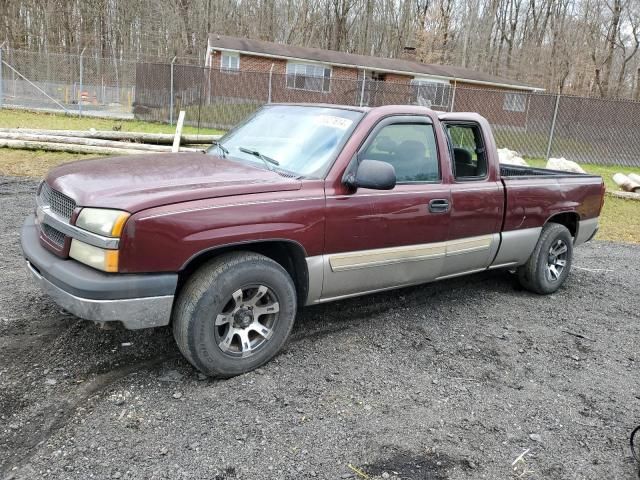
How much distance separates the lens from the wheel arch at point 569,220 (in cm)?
593

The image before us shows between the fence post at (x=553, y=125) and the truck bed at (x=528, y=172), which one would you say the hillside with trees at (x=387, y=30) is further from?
the truck bed at (x=528, y=172)

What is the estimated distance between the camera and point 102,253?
3.05m

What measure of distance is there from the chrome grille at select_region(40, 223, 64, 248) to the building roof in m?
25.8

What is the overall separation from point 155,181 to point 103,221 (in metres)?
0.49

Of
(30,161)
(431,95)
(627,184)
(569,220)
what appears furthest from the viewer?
(431,95)

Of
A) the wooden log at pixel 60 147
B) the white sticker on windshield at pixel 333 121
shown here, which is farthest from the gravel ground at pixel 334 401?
the wooden log at pixel 60 147

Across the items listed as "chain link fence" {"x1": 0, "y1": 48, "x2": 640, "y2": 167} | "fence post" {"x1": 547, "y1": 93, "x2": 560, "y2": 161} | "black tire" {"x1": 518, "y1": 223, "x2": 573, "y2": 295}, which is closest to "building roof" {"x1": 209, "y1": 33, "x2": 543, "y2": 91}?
"chain link fence" {"x1": 0, "y1": 48, "x2": 640, "y2": 167}

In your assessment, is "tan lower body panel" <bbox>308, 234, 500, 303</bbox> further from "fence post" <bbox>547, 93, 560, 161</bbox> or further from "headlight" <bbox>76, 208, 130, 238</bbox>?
"fence post" <bbox>547, 93, 560, 161</bbox>

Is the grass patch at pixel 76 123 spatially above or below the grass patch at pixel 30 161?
above

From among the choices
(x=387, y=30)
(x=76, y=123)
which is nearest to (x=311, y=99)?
(x=76, y=123)

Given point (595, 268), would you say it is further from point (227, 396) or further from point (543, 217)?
point (227, 396)

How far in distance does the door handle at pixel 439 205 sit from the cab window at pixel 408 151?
0.19 metres

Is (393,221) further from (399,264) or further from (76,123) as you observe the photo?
(76,123)

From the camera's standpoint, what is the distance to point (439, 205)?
4.46 metres
